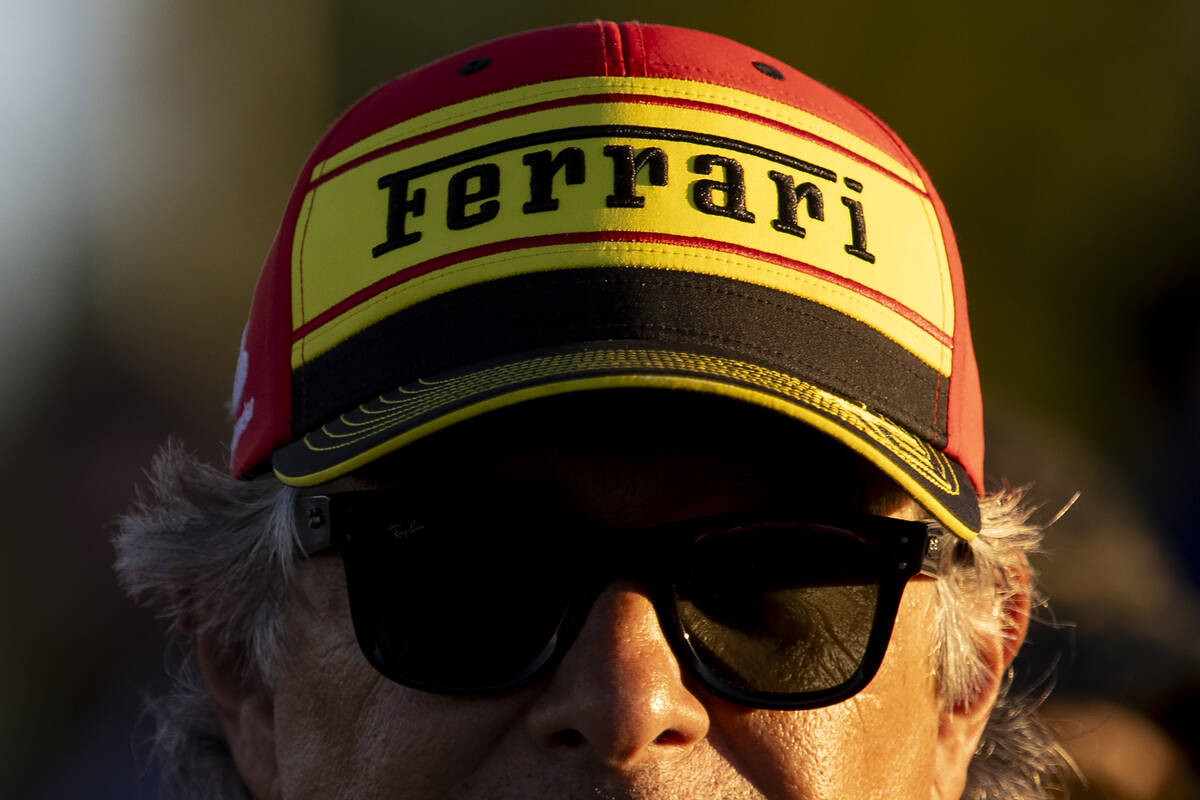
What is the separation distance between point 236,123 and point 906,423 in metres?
4.57

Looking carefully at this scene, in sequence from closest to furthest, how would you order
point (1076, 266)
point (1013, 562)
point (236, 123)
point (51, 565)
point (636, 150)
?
point (636, 150)
point (1013, 562)
point (51, 565)
point (1076, 266)
point (236, 123)

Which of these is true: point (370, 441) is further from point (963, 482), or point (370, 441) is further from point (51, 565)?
point (51, 565)

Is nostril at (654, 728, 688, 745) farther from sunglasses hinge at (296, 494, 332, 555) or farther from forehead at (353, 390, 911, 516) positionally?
sunglasses hinge at (296, 494, 332, 555)

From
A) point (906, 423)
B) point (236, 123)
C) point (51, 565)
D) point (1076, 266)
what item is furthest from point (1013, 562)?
point (236, 123)

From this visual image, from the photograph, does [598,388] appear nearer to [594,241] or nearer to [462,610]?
[594,241]

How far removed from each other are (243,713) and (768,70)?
4.13ft

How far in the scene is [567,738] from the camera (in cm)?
150

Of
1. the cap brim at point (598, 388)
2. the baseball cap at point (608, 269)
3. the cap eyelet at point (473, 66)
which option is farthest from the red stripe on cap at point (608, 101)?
the cap brim at point (598, 388)

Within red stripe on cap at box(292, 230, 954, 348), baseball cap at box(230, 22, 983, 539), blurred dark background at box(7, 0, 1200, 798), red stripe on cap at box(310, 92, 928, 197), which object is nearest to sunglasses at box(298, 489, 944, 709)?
baseball cap at box(230, 22, 983, 539)

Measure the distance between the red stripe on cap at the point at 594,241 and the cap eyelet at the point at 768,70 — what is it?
383 mm

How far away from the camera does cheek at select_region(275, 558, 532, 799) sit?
5.09 feet

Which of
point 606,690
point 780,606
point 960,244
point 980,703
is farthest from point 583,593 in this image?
point 960,244

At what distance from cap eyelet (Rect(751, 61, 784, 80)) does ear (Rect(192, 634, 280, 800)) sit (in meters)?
1.18

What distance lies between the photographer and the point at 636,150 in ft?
5.35
